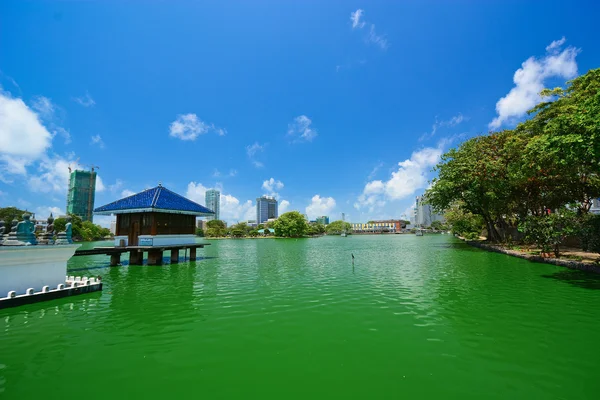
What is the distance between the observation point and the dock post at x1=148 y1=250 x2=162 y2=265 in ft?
82.6

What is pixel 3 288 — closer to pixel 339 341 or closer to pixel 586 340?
pixel 339 341

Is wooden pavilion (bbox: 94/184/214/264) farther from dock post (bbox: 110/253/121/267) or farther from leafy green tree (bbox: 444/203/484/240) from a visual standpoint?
leafy green tree (bbox: 444/203/484/240)

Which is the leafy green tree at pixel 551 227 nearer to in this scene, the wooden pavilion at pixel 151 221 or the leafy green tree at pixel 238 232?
the wooden pavilion at pixel 151 221

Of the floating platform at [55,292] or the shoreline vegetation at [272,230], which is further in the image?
the shoreline vegetation at [272,230]

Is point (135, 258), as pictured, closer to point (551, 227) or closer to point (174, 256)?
point (174, 256)

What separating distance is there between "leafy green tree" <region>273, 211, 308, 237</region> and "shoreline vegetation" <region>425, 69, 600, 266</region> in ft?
237

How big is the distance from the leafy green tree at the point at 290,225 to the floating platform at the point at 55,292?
9436cm

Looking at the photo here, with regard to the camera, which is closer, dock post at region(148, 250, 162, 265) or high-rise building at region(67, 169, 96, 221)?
dock post at region(148, 250, 162, 265)

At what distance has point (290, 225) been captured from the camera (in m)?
108

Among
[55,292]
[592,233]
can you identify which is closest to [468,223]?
[592,233]

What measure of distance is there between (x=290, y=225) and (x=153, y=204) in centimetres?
8478

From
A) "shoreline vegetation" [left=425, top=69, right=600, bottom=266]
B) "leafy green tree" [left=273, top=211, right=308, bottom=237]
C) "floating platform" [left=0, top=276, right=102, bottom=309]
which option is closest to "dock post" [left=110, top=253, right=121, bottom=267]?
"floating platform" [left=0, top=276, right=102, bottom=309]

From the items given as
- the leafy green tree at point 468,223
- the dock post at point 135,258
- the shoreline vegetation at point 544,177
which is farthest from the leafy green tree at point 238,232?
the dock post at point 135,258

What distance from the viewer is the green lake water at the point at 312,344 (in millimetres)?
5441
